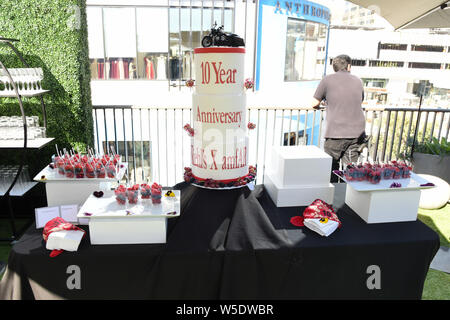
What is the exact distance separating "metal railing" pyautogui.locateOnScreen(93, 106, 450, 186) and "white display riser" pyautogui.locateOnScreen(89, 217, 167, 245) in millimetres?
378

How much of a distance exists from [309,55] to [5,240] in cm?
1299

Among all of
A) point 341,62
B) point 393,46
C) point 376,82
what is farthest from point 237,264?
point 393,46

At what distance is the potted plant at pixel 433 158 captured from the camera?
3592mm

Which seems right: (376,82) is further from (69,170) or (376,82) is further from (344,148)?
(69,170)

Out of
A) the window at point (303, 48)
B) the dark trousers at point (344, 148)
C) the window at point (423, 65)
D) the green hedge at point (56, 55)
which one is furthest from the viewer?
the window at point (423, 65)

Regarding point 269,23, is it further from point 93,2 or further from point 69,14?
point 69,14

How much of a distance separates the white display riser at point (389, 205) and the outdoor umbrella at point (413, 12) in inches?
78.1

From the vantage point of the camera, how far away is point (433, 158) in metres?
3.61

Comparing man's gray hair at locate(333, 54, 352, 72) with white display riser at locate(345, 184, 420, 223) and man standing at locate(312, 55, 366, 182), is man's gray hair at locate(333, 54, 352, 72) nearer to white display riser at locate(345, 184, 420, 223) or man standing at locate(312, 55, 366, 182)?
man standing at locate(312, 55, 366, 182)

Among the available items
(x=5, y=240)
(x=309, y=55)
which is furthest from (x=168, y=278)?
(x=309, y=55)

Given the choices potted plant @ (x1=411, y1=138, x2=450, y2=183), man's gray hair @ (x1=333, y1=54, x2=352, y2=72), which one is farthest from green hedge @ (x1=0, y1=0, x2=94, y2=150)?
potted plant @ (x1=411, y1=138, x2=450, y2=183)

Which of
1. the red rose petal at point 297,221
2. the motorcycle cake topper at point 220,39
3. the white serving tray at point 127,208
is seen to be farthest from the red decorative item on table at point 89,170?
the red rose petal at point 297,221

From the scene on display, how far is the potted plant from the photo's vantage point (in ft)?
11.8

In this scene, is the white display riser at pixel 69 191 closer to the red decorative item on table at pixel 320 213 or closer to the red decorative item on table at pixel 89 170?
the red decorative item on table at pixel 89 170
